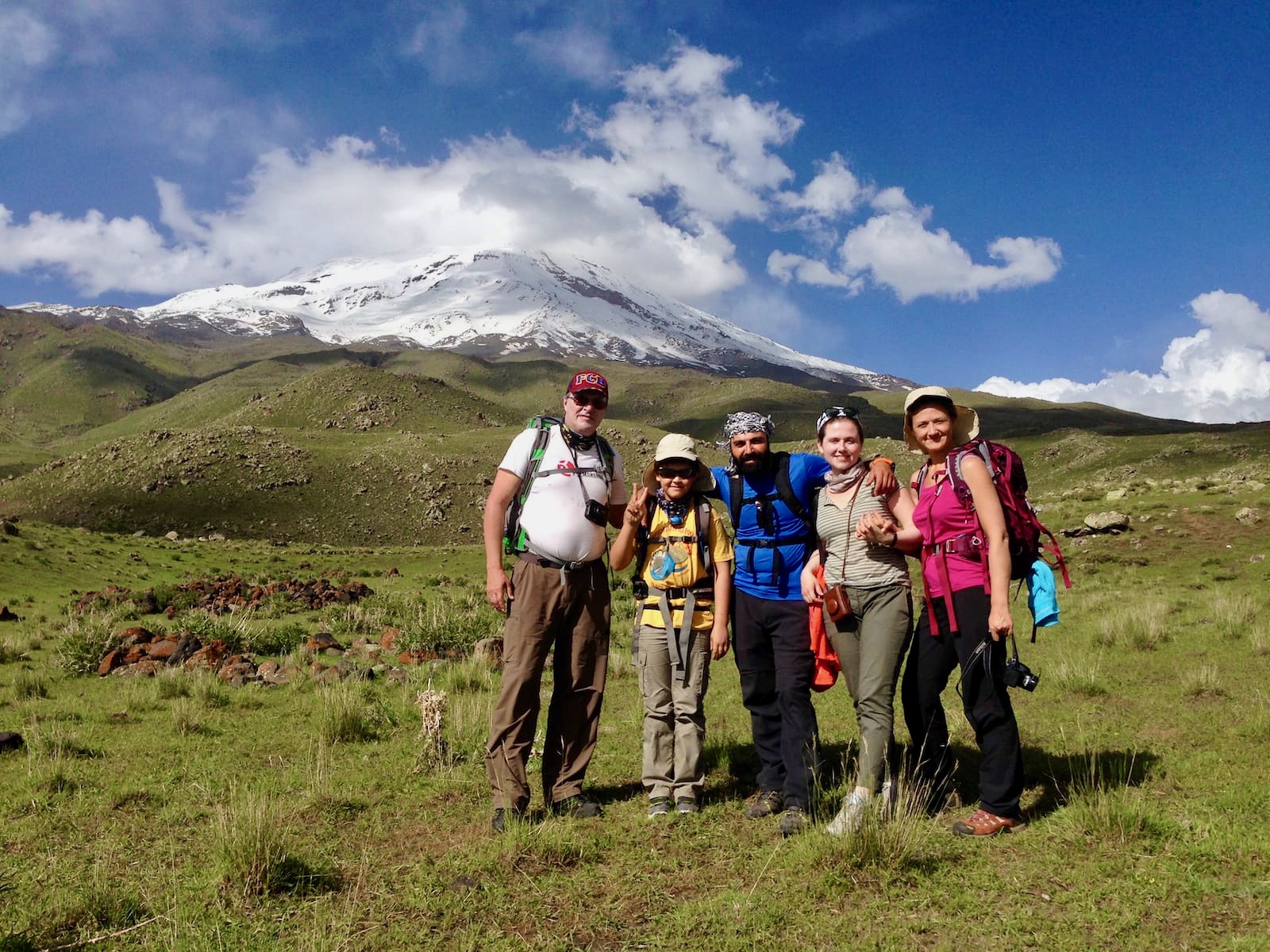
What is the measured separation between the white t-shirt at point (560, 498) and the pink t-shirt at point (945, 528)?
174 cm

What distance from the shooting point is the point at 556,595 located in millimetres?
4215

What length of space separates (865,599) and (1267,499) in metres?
18.6

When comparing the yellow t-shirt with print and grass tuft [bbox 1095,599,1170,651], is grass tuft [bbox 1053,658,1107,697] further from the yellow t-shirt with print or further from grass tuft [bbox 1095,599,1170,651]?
the yellow t-shirt with print

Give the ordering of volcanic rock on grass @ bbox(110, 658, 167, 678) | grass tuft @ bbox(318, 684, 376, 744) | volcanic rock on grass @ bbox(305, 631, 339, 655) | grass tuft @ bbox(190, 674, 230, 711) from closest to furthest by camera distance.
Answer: grass tuft @ bbox(318, 684, 376, 744) < grass tuft @ bbox(190, 674, 230, 711) < volcanic rock on grass @ bbox(110, 658, 167, 678) < volcanic rock on grass @ bbox(305, 631, 339, 655)

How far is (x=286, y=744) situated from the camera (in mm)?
6121

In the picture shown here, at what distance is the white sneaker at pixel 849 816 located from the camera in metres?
3.56

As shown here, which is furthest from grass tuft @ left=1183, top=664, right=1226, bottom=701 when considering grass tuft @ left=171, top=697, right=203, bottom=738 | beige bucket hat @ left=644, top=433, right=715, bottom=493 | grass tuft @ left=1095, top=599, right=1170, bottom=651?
grass tuft @ left=171, top=697, right=203, bottom=738

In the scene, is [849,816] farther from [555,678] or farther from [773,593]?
[555,678]

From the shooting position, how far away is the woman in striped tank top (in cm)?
395

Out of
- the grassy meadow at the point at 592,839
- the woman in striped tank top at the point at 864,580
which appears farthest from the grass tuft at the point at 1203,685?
the woman in striped tank top at the point at 864,580

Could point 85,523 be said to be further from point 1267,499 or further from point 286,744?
point 1267,499

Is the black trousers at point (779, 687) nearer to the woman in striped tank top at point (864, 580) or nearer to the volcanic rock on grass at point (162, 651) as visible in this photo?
the woman in striped tank top at point (864, 580)

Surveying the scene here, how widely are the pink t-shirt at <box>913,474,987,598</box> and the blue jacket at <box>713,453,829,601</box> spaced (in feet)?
2.02

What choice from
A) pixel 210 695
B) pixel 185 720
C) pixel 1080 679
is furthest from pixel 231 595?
pixel 1080 679
